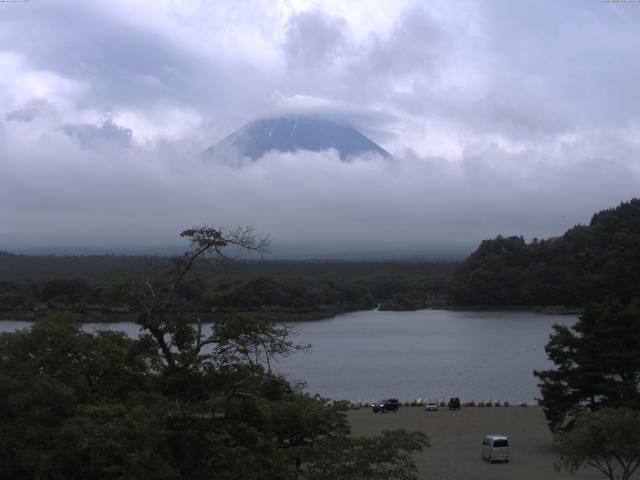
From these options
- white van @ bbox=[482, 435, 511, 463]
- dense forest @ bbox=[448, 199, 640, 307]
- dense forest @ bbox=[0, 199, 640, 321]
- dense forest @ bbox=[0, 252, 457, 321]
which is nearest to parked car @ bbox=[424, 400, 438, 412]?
dense forest @ bbox=[0, 252, 457, 321]

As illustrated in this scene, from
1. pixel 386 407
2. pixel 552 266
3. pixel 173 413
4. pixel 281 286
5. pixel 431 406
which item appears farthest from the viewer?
pixel 552 266

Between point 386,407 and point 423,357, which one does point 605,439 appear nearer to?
point 386,407

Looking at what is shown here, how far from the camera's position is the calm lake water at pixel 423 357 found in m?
29.6

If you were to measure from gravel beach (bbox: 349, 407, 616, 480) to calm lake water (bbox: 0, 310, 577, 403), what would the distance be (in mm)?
4815

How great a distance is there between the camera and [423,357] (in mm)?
39469

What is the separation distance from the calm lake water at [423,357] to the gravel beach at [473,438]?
190 inches

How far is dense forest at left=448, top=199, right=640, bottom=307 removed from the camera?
6462 cm

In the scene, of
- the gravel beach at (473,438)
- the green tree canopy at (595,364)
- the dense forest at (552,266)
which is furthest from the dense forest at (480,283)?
the green tree canopy at (595,364)

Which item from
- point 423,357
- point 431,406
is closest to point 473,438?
point 431,406

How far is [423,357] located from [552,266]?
31.5m

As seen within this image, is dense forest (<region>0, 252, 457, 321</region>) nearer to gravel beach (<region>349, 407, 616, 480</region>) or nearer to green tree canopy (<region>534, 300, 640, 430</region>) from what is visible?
gravel beach (<region>349, 407, 616, 480</region>)

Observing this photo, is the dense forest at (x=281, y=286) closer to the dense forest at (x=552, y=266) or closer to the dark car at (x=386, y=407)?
the dark car at (x=386, y=407)

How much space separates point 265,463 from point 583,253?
207 ft

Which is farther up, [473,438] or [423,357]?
[473,438]
